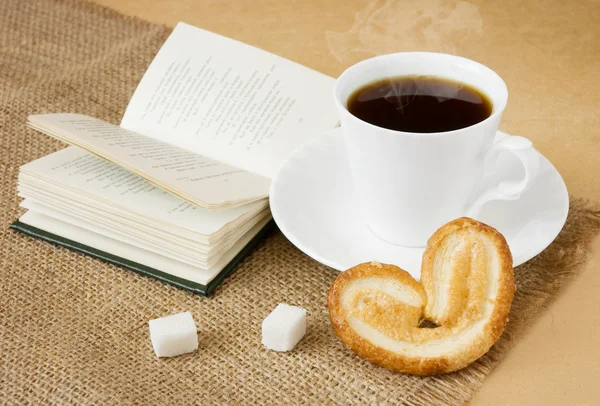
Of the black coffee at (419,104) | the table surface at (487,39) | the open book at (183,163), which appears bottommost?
the table surface at (487,39)

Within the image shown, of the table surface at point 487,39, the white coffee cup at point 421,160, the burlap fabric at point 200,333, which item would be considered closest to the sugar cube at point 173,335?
the burlap fabric at point 200,333

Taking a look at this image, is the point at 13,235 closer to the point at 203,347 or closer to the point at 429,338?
the point at 203,347

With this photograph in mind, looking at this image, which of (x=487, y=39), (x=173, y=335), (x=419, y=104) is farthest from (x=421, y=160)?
(x=487, y=39)

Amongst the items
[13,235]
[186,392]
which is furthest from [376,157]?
[13,235]

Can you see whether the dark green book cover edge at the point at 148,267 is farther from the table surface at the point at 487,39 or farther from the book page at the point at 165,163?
the table surface at the point at 487,39

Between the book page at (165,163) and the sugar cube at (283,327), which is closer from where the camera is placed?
the sugar cube at (283,327)

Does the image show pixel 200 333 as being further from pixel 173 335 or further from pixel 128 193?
pixel 128 193
